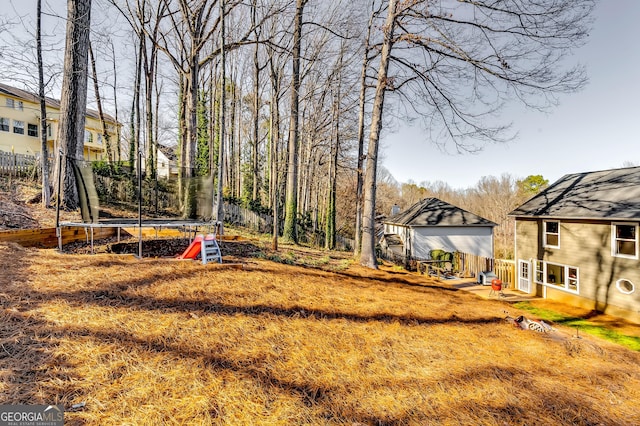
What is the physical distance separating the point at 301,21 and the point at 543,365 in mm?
12465

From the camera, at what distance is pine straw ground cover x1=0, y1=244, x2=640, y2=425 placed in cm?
227

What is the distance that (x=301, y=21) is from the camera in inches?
428

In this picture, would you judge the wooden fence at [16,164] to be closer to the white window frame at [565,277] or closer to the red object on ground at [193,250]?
the red object on ground at [193,250]

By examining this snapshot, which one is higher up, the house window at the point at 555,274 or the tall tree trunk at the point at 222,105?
the tall tree trunk at the point at 222,105

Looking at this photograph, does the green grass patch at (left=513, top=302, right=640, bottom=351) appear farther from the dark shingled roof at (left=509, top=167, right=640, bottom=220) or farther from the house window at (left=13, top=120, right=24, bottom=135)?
the house window at (left=13, top=120, right=24, bottom=135)

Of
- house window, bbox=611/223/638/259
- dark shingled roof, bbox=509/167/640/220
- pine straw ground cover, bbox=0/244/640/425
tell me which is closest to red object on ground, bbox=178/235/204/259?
pine straw ground cover, bbox=0/244/640/425

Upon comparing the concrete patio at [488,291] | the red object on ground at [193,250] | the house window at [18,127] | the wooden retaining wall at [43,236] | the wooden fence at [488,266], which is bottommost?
the concrete patio at [488,291]

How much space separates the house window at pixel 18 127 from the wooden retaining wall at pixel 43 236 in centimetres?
2659

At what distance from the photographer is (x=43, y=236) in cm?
657

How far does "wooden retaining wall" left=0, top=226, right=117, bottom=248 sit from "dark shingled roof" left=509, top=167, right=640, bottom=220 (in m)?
14.9

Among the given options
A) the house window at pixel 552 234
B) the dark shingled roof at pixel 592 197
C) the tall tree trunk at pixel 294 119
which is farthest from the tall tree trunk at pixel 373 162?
the house window at pixel 552 234

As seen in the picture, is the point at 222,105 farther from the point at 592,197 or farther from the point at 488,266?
the point at 592,197

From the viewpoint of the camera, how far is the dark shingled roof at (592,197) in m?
8.72

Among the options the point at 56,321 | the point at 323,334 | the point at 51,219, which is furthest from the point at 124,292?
the point at 51,219
